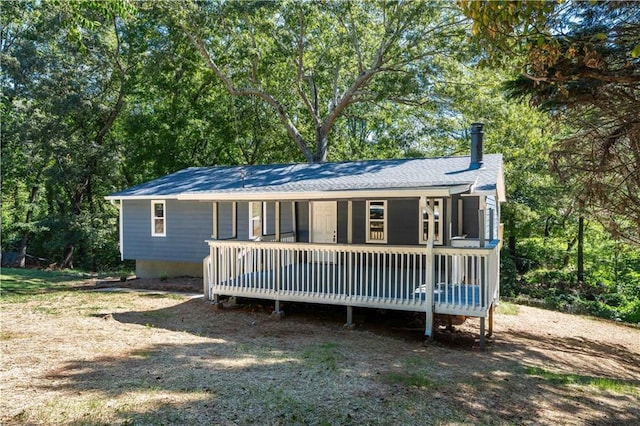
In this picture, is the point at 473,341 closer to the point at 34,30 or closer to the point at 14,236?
the point at 34,30

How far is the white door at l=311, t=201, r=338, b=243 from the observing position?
1303 cm

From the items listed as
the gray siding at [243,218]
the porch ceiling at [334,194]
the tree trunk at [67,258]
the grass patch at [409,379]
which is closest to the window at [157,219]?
the gray siding at [243,218]

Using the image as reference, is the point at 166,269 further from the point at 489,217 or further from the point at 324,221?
the point at 489,217

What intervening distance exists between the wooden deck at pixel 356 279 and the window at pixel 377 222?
2281 millimetres

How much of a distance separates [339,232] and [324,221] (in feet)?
1.80

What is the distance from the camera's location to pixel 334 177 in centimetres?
1226

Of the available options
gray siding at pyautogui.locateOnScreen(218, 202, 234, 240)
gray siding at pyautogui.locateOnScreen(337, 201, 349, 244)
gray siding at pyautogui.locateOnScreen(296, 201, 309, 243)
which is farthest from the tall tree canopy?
gray siding at pyautogui.locateOnScreen(218, 202, 234, 240)

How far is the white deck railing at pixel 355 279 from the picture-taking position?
826 centimetres

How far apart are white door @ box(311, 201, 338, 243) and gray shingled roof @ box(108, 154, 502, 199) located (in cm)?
90

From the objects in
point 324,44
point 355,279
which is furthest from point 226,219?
point 324,44

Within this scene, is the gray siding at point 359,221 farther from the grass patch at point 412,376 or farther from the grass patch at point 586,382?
the grass patch at point 586,382

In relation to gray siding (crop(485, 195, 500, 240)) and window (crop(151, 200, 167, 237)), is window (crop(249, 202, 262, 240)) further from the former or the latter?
gray siding (crop(485, 195, 500, 240))

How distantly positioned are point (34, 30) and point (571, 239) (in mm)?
27122

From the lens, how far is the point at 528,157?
66.8 feet
